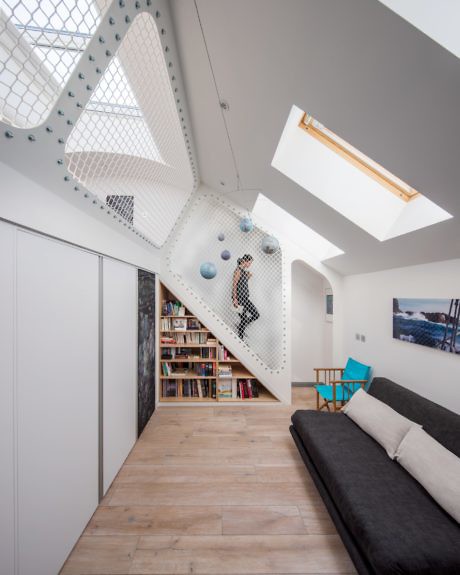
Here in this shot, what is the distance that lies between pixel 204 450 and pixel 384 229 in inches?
121

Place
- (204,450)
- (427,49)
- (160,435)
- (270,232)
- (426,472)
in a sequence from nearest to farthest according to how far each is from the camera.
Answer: (427,49), (426,472), (204,450), (160,435), (270,232)

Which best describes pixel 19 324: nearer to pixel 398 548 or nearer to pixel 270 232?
pixel 398 548

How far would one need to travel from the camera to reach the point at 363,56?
1373 millimetres

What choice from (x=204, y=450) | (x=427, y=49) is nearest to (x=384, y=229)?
(x=427, y=49)

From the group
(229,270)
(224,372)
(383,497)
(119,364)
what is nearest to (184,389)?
(224,372)

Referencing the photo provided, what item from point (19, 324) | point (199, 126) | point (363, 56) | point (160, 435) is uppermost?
point (199, 126)

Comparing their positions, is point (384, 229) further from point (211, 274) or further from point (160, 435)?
point (160, 435)

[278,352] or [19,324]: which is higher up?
[19,324]

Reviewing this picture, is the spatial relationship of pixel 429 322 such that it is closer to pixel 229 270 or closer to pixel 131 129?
pixel 229 270

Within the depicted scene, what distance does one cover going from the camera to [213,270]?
3.31m

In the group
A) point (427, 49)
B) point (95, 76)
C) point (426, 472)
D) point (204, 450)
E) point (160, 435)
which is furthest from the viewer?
point (160, 435)

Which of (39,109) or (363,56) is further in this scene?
(363,56)

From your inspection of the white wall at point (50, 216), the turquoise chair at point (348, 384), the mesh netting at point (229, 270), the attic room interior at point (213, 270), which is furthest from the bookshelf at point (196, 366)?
the white wall at point (50, 216)

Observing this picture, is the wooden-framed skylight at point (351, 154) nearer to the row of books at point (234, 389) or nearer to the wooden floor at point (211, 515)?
the wooden floor at point (211, 515)
